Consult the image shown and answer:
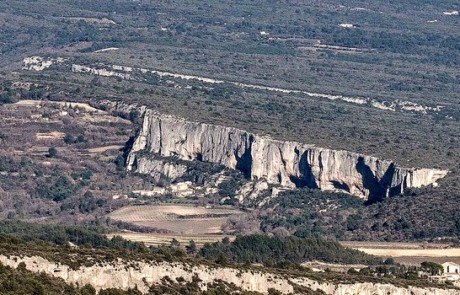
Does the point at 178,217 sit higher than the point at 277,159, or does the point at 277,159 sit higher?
the point at 277,159

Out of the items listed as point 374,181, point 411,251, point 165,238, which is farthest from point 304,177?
point 411,251

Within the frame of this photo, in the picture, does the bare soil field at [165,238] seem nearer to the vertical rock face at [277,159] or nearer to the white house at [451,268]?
the white house at [451,268]

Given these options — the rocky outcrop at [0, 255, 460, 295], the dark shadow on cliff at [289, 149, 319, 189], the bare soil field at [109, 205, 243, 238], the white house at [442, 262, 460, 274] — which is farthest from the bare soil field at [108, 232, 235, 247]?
the dark shadow on cliff at [289, 149, 319, 189]

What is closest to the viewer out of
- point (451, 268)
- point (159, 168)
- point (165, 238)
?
point (451, 268)

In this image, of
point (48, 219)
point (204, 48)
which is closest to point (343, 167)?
point (48, 219)

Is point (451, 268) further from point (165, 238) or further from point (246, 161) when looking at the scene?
point (246, 161)

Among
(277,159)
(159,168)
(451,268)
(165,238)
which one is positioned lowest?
(159,168)

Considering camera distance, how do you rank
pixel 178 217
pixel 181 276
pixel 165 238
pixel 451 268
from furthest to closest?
pixel 178 217, pixel 165 238, pixel 451 268, pixel 181 276

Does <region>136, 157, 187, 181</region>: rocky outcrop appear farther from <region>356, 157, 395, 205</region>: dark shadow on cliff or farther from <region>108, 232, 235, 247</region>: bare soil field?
<region>108, 232, 235, 247</region>: bare soil field
